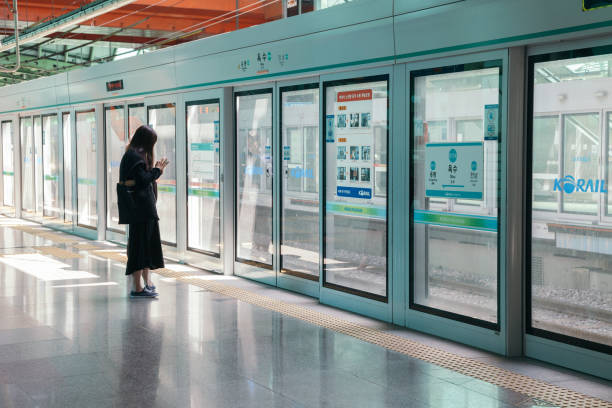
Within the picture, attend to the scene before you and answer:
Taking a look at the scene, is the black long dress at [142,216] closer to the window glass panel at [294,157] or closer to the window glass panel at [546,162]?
the window glass panel at [294,157]

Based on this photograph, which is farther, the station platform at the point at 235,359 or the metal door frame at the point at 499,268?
the metal door frame at the point at 499,268

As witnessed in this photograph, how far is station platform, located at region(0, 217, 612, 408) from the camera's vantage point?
408 cm

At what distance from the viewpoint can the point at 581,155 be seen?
15.2 feet

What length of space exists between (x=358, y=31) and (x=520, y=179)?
197cm

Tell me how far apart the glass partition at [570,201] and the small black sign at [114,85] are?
23.2ft

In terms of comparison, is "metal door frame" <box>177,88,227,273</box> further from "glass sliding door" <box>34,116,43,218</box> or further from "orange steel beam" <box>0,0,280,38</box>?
"glass sliding door" <box>34,116,43,218</box>

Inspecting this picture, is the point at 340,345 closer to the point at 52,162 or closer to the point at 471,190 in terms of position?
the point at 471,190

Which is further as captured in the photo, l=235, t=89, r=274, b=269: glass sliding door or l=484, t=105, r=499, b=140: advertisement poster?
l=235, t=89, r=274, b=269: glass sliding door

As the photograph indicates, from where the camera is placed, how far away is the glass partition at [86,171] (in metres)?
12.2

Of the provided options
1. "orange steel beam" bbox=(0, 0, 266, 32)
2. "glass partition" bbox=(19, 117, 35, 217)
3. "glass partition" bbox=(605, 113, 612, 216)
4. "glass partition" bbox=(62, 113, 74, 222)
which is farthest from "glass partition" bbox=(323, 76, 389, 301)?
"glass partition" bbox=(19, 117, 35, 217)

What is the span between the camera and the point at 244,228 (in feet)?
27.2

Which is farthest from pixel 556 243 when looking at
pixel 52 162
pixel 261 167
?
pixel 52 162

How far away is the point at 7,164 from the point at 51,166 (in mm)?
3315

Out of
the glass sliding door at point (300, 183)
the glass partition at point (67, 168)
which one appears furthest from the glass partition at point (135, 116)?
the glass sliding door at point (300, 183)
